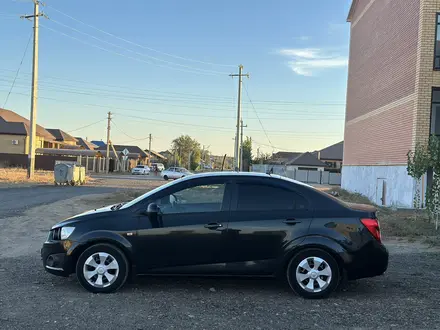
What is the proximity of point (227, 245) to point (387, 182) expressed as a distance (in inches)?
702

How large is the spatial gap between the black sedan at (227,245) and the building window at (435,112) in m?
15.3

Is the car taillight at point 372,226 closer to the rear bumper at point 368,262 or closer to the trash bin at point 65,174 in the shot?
the rear bumper at point 368,262

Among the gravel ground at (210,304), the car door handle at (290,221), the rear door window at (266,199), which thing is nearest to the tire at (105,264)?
the gravel ground at (210,304)

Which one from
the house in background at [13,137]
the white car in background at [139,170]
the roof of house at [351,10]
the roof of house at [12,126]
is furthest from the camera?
the white car in background at [139,170]

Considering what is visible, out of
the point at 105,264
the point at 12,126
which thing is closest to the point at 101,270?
the point at 105,264

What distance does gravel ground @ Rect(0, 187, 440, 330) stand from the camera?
455cm

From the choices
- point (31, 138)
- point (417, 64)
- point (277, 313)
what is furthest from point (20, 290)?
point (31, 138)

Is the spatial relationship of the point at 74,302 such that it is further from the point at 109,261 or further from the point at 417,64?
the point at 417,64

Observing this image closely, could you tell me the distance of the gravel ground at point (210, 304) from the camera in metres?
4.55

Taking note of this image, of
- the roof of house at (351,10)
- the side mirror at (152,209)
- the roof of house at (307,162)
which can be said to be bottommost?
the side mirror at (152,209)

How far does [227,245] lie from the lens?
17.8ft

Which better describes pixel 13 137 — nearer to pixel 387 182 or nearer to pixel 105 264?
pixel 387 182

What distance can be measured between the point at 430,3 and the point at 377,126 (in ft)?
23.9

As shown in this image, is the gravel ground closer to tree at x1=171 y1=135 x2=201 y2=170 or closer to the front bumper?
the front bumper
